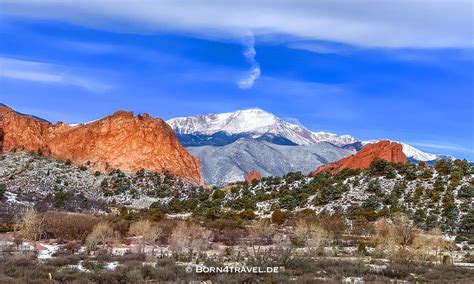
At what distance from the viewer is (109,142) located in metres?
123

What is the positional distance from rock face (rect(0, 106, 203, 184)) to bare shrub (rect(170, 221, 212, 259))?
228ft

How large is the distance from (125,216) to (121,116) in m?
60.1

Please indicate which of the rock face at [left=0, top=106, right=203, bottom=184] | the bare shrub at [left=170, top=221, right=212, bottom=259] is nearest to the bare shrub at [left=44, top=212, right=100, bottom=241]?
the bare shrub at [left=170, top=221, right=212, bottom=259]

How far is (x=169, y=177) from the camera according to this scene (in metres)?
115

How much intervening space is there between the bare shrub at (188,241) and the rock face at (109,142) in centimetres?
6963

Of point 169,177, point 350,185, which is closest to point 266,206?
point 350,185

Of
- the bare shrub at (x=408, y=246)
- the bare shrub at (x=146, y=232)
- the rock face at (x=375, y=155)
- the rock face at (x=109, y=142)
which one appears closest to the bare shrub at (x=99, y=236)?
the bare shrub at (x=146, y=232)

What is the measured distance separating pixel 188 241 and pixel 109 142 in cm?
8264

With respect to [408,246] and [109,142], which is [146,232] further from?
[109,142]

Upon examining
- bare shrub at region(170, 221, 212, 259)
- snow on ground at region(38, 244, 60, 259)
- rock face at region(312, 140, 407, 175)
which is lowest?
snow on ground at region(38, 244, 60, 259)

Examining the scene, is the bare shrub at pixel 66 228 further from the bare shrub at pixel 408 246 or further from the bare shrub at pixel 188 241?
the bare shrub at pixel 408 246

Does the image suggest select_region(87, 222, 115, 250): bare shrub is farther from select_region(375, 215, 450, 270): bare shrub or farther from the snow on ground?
select_region(375, 215, 450, 270): bare shrub

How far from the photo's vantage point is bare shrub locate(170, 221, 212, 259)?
42.5 metres

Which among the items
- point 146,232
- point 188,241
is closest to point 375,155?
point 146,232
